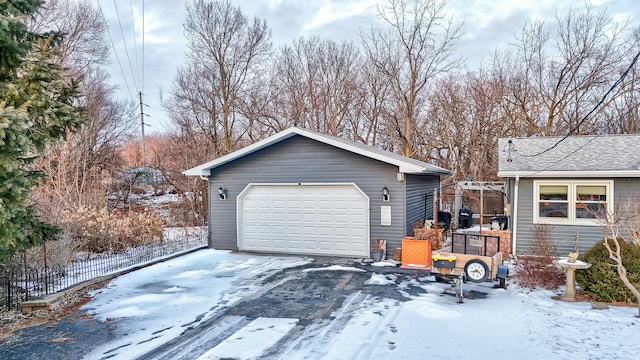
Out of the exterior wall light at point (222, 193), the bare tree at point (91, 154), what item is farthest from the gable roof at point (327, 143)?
the bare tree at point (91, 154)

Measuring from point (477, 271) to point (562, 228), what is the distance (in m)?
4.49

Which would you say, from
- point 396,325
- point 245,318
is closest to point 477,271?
point 396,325

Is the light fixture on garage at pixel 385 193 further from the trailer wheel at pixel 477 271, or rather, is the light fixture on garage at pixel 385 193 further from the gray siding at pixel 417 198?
the trailer wheel at pixel 477 271

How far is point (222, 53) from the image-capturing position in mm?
22219

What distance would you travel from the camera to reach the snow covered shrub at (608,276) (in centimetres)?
684

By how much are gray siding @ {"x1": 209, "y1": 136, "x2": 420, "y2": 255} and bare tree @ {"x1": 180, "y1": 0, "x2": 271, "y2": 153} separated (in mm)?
9756

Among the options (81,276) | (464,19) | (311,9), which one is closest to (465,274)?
(81,276)

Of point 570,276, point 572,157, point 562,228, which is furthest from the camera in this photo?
point 572,157

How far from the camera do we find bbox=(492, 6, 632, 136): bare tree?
20312 millimetres

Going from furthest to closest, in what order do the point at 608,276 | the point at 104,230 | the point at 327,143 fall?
the point at 104,230
the point at 327,143
the point at 608,276

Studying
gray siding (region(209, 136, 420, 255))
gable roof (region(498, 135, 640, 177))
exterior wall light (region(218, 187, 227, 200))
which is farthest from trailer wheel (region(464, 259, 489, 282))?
exterior wall light (region(218, 187, 227, 200))

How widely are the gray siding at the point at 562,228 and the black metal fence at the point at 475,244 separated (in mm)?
3044

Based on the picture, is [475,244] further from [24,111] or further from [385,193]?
[24,111]

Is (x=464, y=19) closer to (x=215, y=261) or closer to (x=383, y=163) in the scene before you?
(x=383, y=163)
